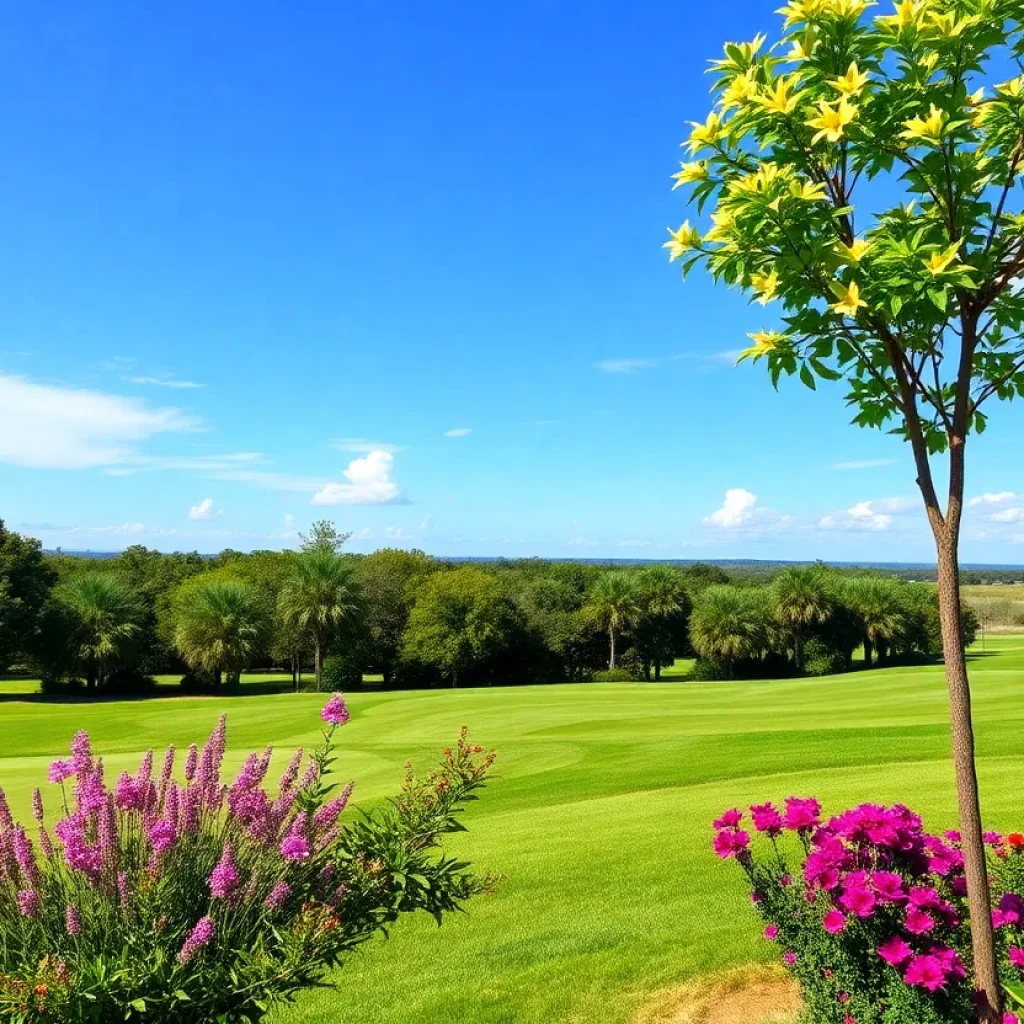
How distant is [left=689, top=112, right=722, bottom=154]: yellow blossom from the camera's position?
342cm

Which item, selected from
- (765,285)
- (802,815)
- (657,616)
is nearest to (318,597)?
(657,616)

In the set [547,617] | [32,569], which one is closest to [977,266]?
[32,569]

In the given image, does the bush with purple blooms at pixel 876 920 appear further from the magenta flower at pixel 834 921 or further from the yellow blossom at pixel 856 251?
the yellow blossom at pixel 856 251

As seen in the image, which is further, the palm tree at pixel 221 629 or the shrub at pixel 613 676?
the shrub at pixel 613 676

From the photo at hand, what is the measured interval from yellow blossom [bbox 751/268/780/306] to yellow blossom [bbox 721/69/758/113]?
686 millimetres

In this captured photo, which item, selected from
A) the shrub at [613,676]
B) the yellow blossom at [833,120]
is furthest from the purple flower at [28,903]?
the shrub at [613,676]

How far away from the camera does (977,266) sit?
11.0ft

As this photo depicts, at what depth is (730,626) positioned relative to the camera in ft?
182

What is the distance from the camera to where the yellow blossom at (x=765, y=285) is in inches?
129

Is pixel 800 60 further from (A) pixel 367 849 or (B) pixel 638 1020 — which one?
(B) pixel 638 1020

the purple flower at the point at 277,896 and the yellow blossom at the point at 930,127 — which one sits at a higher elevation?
the yellow blossom at the point at 930,127

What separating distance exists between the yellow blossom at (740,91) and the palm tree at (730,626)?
178 ft

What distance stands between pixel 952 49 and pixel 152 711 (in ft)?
105

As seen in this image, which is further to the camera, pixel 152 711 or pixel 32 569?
pixel 32 569
